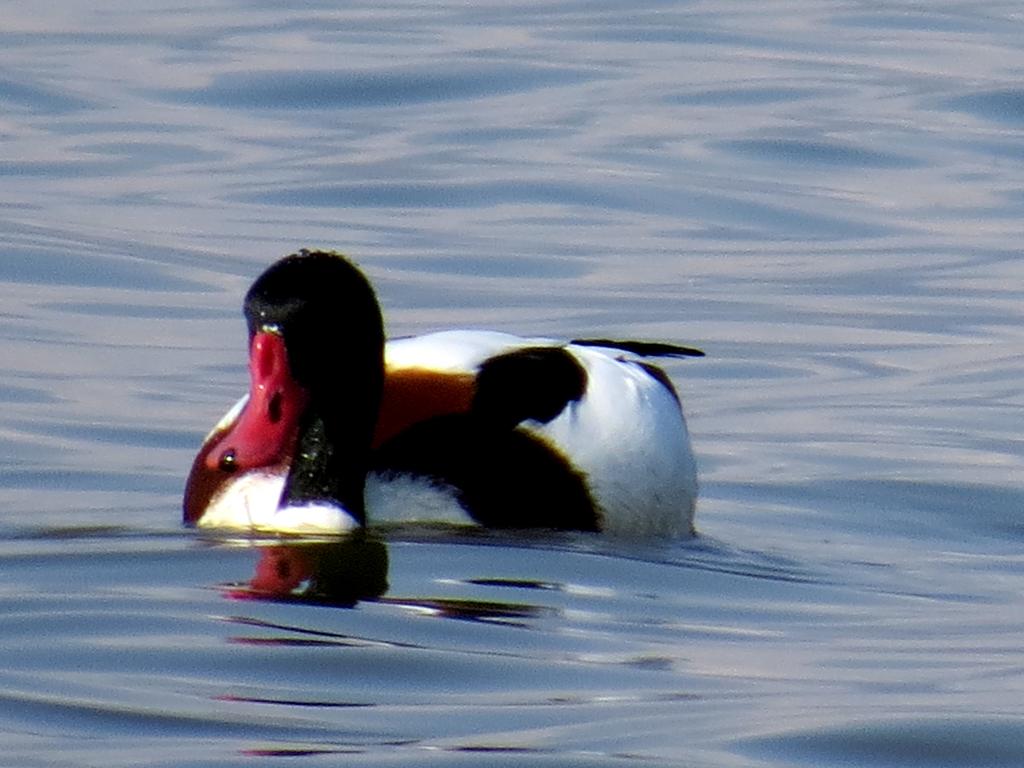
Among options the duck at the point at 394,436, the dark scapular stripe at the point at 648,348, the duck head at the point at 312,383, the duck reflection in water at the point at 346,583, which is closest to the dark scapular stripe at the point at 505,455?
the duck at the point at 394,436

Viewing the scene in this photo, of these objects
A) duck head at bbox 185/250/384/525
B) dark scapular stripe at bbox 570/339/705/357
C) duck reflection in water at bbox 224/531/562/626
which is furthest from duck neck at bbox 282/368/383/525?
dark scapular stripe at bbox 570/339/705/357

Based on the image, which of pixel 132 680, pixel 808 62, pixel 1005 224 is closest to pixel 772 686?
pixel 132 680

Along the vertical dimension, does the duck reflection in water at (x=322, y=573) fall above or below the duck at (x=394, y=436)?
below

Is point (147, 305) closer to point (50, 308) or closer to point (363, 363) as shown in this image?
point (50, 308)

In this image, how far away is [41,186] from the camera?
12.9 metres

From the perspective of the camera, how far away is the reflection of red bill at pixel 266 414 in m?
6.55

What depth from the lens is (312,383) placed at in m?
6.75

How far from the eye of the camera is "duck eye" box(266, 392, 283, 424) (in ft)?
21.7

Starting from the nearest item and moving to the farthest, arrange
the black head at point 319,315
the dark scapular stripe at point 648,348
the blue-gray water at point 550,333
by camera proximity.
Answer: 1. the blue-gray water at point 550,333
2. the black head at point 319,315
3. the dark scapular stripe at point 648,348

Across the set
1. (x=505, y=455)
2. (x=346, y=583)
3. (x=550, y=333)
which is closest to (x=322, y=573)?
(x=346, y=583)

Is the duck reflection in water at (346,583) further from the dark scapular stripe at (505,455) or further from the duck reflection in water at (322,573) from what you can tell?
the dark scapular stripe at (505,455)

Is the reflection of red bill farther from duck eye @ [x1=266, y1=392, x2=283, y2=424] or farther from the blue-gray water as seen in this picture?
the blue-gray water

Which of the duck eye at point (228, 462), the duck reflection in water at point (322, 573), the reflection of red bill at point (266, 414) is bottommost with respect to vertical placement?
the duck reflection in water at point (322, 573)

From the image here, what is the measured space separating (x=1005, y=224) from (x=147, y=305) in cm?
425
